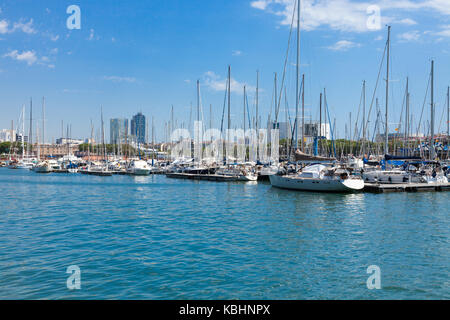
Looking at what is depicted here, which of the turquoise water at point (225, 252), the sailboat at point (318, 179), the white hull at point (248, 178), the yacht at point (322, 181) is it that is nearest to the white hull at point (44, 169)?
the white hull at point (248, 178)

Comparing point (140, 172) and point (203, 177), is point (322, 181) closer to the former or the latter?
point (203, 177)

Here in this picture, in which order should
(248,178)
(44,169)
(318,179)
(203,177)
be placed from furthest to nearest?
1. (44,169)
2. (203,177)
3. (248,178)
4. (318,179)

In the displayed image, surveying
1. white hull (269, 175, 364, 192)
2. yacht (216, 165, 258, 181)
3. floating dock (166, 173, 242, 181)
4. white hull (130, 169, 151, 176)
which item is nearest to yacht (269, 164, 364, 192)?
white hull (269, 175, 364, 192)

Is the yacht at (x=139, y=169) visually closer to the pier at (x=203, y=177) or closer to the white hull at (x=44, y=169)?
the pier at (x=203, y=177)

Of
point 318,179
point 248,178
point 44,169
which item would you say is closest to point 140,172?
point 248,178

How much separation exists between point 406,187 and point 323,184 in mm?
11337

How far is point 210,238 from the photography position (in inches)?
736

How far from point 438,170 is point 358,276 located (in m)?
48.4

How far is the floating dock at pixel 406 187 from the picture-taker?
4281 centimetres

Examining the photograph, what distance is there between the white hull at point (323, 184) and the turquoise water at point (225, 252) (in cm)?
962

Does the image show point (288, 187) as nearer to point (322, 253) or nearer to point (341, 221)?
point (341, 221)

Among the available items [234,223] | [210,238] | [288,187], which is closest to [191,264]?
[210,238]

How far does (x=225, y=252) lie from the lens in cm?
1595

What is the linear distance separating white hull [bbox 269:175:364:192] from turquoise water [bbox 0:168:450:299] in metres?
9.62
